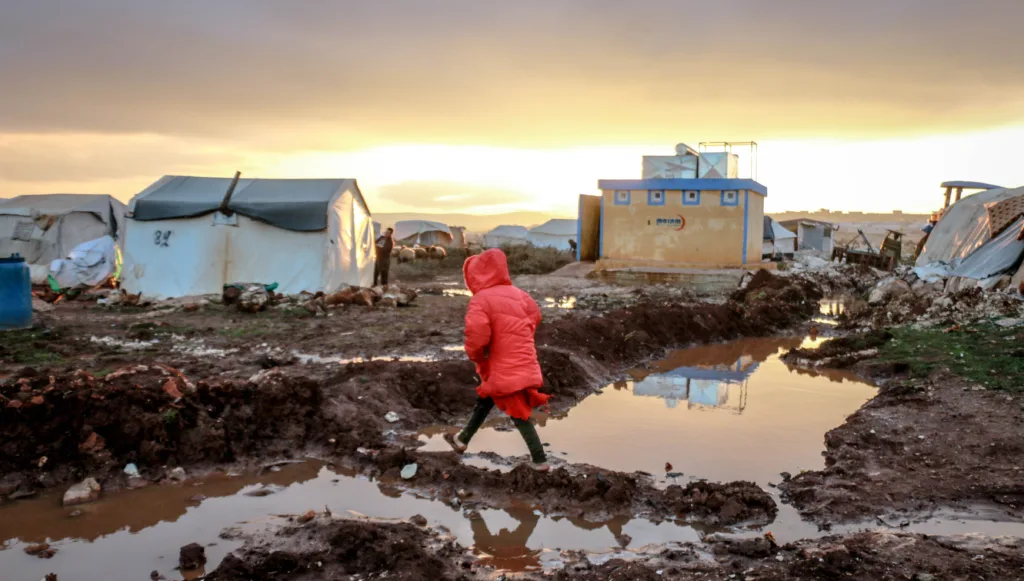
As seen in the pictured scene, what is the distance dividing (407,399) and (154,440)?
7.77ft

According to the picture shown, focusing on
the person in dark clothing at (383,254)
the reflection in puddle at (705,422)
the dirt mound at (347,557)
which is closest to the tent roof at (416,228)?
the person in dark clothing at (383,254)

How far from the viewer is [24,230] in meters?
23.6

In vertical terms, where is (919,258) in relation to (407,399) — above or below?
above

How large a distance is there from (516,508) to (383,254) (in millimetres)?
15120

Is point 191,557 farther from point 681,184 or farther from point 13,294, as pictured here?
point 681,184

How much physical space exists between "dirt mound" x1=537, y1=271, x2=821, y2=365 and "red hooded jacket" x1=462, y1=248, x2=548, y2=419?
14.5 ft

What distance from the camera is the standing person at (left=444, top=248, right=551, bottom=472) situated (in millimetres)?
5312

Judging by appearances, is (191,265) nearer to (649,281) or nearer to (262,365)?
(262,365)

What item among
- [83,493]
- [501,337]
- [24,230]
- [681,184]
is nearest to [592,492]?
[501,337]

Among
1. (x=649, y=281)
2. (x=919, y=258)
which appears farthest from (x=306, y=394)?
(x=919, y=258)

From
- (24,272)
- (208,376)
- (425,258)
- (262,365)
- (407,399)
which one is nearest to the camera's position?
(407,399)

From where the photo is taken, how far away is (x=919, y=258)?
71.2 ft

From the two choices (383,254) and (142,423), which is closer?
(142,423)

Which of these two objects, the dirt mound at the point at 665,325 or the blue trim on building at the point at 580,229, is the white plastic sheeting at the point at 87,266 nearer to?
the dirt mound at the point at 665,325
